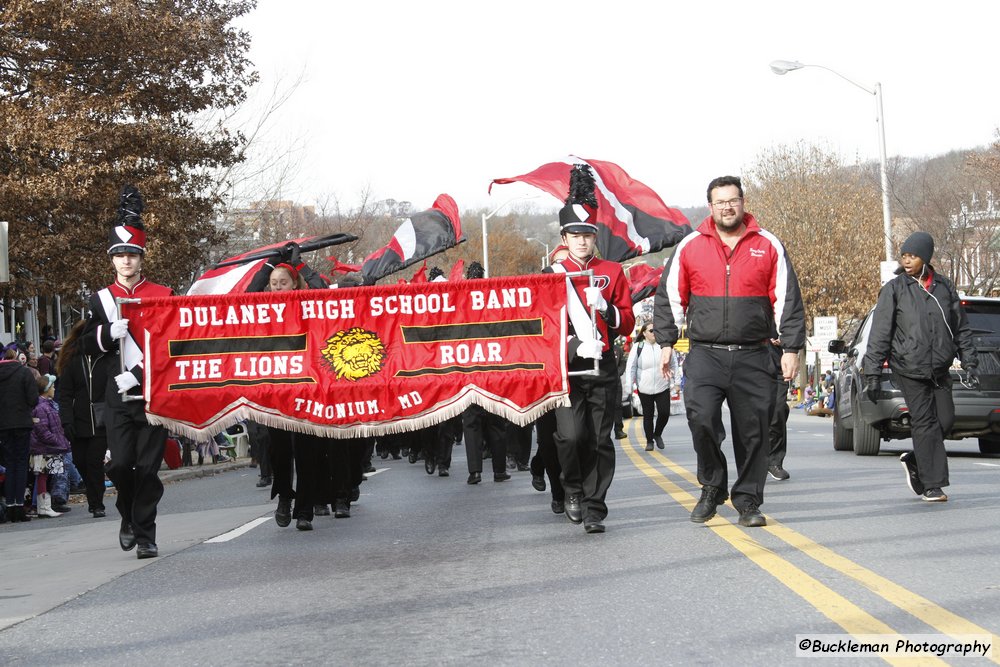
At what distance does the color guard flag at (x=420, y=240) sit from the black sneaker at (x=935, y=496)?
6172mm

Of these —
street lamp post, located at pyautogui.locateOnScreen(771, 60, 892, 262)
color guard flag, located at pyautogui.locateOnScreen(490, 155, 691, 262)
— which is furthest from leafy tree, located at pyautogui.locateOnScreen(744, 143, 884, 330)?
color guard flag, located at pyautogui.locateOnScreen(490, 155, 691, 262)

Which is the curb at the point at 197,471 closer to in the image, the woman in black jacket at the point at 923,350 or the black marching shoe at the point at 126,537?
the black marching shoe at the point at 126,537

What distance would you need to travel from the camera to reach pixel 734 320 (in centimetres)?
838

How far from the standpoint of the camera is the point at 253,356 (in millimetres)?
9023

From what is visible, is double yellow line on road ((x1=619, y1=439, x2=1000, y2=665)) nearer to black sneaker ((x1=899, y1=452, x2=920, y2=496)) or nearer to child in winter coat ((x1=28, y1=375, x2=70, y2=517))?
black sneaker ((x1=899, y1=452, x2=920, y2=496))

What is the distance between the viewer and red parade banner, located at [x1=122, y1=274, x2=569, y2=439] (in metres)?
8.84

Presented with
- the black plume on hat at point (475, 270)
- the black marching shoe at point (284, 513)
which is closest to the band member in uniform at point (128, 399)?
the black marching shoe at point (284, 513)

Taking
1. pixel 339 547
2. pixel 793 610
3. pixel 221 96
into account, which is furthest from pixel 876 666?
pixel 221 96

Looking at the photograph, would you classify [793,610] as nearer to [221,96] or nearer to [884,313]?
[884,313]

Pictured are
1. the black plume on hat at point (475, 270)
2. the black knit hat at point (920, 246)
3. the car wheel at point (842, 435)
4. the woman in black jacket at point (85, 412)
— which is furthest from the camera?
the car wheel at point (842, 435)

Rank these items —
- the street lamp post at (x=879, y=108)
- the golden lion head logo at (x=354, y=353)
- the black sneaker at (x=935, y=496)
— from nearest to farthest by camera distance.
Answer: the golden lion head logo at (x=354, y=353)
the black sneaker at (x=935, y=496)
the street lamp post at (x=879, y=108)

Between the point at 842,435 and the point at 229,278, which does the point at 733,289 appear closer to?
the point at 229,278

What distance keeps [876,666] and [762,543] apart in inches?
119

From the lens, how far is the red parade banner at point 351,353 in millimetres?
8844
